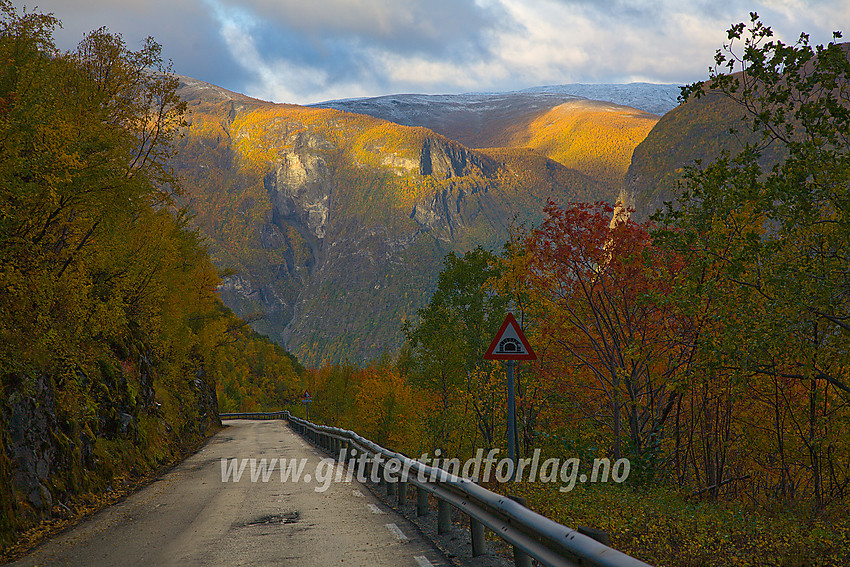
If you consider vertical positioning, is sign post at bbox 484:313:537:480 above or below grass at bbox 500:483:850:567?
above

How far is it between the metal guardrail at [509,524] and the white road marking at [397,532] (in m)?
0.47

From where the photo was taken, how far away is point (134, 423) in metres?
16.6

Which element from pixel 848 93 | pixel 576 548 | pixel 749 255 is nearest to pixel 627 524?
pixel 576 548

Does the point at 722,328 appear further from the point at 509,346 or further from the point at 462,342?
the point at 462,342

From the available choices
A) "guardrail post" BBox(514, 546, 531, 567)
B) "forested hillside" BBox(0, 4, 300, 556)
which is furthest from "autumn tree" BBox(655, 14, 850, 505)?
"forested hillside" BBox(0, 4, 300, 556)

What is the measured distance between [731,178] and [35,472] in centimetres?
1177

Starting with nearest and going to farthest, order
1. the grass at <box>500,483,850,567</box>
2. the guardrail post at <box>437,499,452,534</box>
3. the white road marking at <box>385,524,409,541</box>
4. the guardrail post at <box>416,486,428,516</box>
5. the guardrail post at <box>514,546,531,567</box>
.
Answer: the guardrail post at <box>514,546,531,567</box> < the grass at <box>500,483,850,567</box> < the white road marking at <box>385,524,409,541</box> < the guardrail post at <box>437,499,452,534</box> < the guardrail post at <box>416,486,428,516</box>

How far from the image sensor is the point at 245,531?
309 inches

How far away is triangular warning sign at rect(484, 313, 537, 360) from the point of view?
8.46 meters

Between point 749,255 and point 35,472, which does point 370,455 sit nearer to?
point 35,472

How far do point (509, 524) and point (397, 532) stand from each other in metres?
2.66

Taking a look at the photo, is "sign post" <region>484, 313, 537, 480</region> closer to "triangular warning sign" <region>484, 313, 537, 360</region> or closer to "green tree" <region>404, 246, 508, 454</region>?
"triangular warning sign" <region>484, 313, 537, 360</region>

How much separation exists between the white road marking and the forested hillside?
4560 mm

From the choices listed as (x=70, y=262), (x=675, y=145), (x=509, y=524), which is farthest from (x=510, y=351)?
(x=675, y=145)
